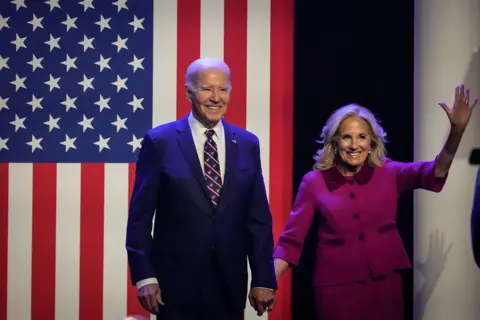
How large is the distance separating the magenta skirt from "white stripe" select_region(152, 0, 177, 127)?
136 cm

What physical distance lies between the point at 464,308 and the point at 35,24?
8.84ft

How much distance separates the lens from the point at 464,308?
11.3 feet

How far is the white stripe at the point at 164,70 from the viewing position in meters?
3.66

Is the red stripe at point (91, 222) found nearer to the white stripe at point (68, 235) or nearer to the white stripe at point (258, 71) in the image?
the white stripe at point (68, 235)

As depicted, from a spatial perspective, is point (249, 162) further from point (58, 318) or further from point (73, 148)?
point (58, 318)

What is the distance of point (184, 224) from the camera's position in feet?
8.04

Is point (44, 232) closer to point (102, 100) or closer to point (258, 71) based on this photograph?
point (102, 100)

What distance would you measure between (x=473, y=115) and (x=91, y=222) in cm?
207

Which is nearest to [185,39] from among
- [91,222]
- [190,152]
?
[91,222]

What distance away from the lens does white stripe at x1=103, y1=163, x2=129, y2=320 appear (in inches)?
145

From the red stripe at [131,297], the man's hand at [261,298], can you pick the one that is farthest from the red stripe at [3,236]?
the man's hand at [261,298]

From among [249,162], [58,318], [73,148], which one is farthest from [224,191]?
[58,318]

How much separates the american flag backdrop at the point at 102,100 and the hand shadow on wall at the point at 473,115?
2.95 ft

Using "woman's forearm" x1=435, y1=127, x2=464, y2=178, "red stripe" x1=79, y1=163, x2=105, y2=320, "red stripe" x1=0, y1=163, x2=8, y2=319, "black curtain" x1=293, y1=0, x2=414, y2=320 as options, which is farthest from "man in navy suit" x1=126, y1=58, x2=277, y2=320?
"red stripe" x1=0, y1=163, x2=8, y2=319
